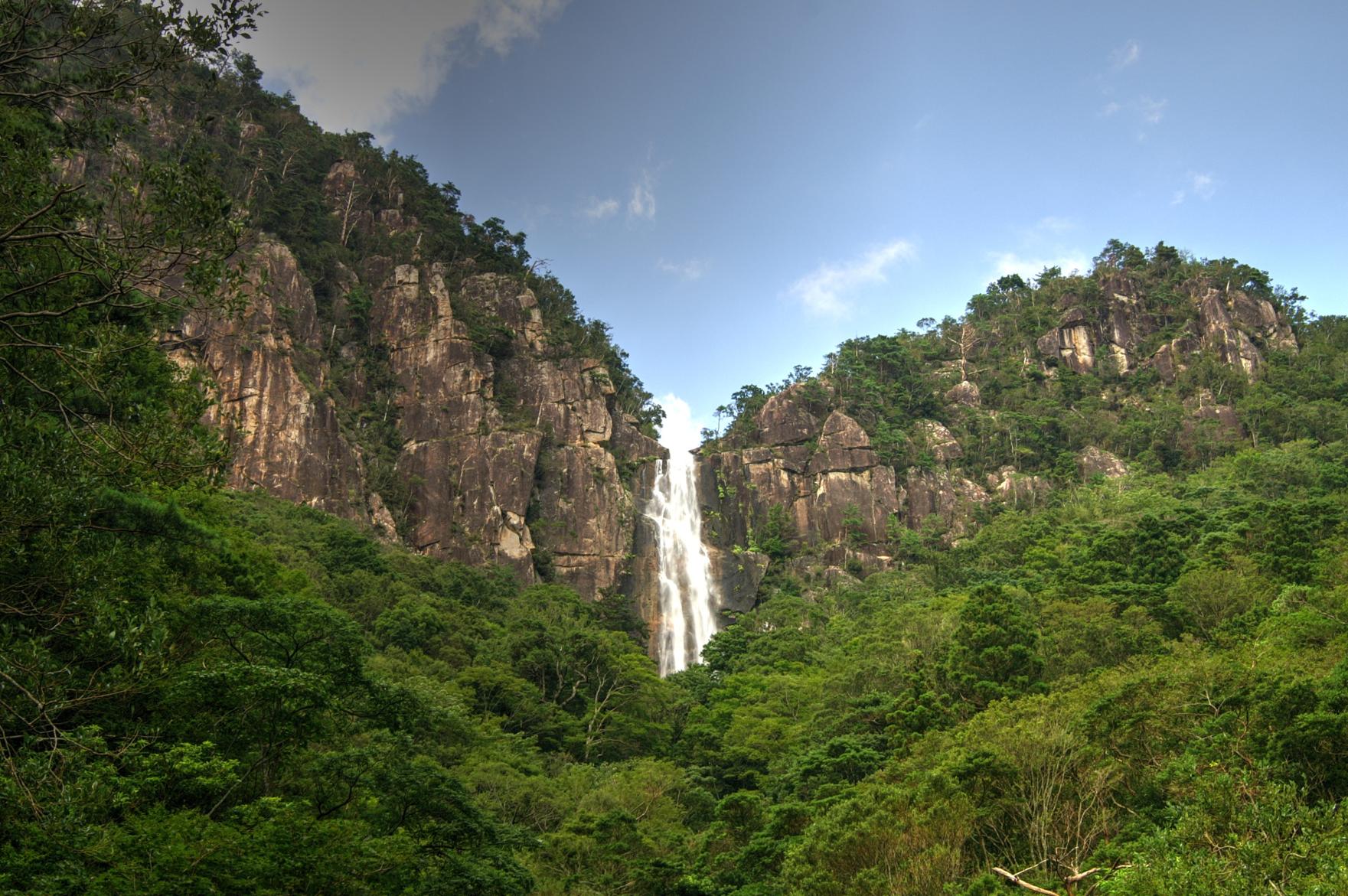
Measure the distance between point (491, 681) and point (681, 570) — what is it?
26.3 meters

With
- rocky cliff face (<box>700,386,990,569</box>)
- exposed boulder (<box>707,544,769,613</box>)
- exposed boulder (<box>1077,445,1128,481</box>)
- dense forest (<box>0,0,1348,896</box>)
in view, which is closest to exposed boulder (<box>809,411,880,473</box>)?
rocky cliff face (<box>700,386,990,569</box>)

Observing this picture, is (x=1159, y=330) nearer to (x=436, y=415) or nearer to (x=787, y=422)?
(x=787, y=422)

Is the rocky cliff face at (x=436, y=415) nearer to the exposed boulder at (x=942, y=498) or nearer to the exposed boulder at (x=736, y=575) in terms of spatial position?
the exposed boulder at (x=736, y=575)

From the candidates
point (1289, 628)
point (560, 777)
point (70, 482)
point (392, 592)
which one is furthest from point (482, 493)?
point (70, 482)

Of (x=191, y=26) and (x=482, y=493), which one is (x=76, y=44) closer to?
(x=191, y=26)

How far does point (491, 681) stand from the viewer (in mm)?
28766

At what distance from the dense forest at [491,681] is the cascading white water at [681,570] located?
3.72 metres

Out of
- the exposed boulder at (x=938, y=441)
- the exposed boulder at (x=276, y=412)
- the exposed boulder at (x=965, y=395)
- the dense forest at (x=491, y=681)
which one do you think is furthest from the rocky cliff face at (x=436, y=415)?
the exposed boulder at (x=965, y=395)

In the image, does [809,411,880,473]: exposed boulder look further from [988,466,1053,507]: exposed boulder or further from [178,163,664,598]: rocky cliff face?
[178,163,664,598]: rocky cliff face

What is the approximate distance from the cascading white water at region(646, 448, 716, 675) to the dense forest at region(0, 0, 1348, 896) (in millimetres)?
3720

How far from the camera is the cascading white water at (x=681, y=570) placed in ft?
167

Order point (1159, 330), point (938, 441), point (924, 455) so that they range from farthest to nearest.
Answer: point (1159, 330)
point (938, 441)
point (924, 455)

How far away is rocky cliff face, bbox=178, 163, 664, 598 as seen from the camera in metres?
46.9

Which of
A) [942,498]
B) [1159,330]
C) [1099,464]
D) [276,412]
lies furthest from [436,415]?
[1159,330]
